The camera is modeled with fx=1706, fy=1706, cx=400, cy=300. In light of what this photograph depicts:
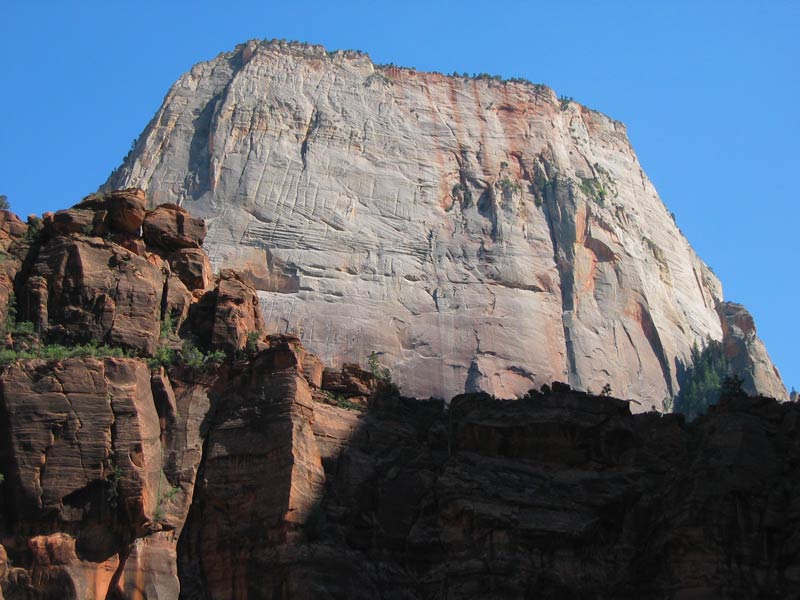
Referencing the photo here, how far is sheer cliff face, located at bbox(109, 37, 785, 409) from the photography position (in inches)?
4058

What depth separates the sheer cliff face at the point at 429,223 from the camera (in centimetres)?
10306

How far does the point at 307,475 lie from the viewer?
6038cm

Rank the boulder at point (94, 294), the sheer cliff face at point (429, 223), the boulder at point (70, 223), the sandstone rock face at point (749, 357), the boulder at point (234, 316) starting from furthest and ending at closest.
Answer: the sandstone rock face at point (749, 357) → the sheer cliff face at point (429, 223) → the boulder at point (70, 223) → the boulder at point (234, 316) → the boulder at point (94, 294)

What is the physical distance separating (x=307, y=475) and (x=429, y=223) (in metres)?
54.6

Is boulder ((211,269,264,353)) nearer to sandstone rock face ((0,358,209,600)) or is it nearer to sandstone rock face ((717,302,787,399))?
sandstone rock face ((0,358,209,600))

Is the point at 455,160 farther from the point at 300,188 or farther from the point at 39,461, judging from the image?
the point at 39,461

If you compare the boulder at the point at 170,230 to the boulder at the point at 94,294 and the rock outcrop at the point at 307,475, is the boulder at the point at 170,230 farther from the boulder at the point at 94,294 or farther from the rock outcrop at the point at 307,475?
the boulder at the point at 94,294

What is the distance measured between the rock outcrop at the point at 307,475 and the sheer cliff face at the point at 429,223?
32589 millimetres

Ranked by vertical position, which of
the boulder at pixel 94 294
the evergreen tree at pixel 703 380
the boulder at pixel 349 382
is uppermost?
the evergreen tree at pixel 703 380

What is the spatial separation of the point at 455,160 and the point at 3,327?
61.6 m

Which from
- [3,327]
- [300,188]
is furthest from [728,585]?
[300,188]

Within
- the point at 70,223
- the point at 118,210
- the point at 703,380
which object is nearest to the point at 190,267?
the point at 118,210

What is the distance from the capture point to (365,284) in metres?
105

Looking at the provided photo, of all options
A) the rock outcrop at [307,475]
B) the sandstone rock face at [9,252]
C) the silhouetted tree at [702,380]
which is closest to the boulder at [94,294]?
the rock outcrop at [307,475]
